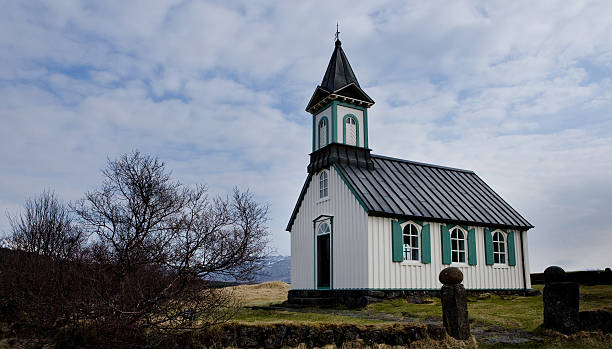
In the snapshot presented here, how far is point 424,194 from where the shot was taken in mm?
21016

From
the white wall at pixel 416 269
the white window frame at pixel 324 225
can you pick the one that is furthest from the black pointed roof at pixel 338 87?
the white wall at pixel 416 269

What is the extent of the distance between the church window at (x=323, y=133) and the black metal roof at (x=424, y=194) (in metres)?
1.45

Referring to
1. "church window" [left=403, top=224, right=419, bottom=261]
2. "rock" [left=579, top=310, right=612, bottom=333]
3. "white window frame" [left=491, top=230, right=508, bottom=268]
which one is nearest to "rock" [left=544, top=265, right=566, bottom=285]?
"rock" [left=579, top=310, right=612, bottom=333]

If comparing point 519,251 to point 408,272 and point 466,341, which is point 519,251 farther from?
point 466,341

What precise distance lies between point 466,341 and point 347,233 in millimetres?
9199

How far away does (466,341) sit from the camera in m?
9.97

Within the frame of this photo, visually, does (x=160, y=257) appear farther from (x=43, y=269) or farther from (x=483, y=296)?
(x=483, y=296)

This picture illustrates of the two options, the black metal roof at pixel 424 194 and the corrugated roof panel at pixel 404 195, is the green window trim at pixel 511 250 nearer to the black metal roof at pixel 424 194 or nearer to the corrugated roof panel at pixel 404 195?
the black metal roof at pixel 424 194

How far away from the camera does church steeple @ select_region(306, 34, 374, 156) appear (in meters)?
20.9

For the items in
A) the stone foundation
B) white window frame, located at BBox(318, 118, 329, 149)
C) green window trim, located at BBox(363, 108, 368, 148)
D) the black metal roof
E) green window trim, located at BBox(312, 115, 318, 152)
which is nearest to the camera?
the stone foundation

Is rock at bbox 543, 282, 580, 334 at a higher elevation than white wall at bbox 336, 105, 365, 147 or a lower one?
lower

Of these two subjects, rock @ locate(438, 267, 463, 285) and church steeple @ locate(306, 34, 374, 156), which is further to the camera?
church steeple @ locate(306, 34, 374, 156)

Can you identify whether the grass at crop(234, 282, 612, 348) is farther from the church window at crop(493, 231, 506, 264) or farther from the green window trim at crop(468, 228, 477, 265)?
the church window at crop(493, 231, 506, 264)

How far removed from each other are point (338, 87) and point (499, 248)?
957 centimetres
